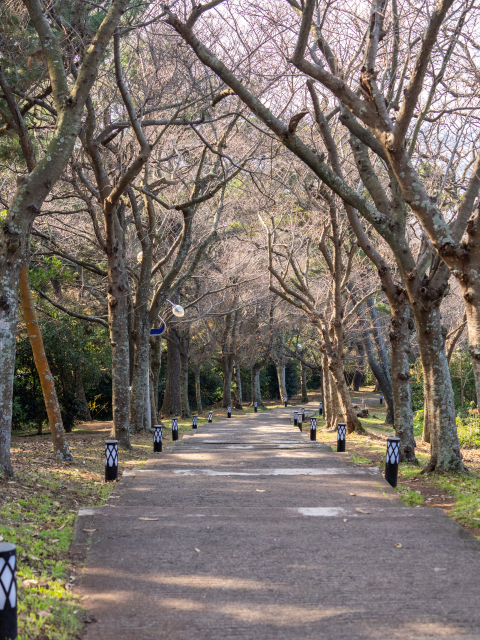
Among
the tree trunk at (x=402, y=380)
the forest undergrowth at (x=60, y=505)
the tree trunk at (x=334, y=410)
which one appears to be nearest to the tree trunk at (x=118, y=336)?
the forest undergrowth at (x=60, y=505)

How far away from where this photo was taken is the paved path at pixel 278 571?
11.9 ft

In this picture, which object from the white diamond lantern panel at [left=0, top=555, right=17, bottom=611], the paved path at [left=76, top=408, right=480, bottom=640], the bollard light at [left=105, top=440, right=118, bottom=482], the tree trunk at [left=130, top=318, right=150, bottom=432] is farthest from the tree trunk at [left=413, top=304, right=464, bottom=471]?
the tree trunk at [left=130, top=318, right=150, bottom=432]

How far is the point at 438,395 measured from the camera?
871 cm

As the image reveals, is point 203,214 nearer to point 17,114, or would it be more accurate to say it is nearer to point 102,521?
point 17,114

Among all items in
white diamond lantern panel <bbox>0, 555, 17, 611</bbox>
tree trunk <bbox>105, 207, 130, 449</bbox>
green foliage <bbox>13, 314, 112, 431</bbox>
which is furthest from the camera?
green foliage <bbox>13, 314, 112, 431</bbox>

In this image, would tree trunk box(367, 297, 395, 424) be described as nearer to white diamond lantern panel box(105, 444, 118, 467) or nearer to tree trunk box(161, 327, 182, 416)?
tree trunk box(161, 327, 182, 416)

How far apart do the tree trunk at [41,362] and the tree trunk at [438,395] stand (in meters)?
6.28

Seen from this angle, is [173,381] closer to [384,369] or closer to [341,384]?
[384,369]

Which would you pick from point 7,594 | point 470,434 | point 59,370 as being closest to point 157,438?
point 59,370

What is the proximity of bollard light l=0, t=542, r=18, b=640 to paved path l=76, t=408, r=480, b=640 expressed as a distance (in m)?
0.55

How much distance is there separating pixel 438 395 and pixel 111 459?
201 inches

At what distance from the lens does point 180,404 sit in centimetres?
2930

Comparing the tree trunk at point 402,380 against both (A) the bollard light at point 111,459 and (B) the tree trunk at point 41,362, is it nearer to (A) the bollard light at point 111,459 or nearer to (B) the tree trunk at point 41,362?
(A) the bollard light at point 111,459

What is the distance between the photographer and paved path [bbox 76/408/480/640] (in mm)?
3623
